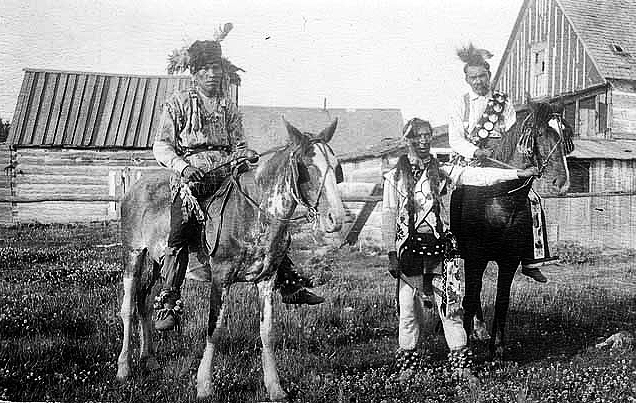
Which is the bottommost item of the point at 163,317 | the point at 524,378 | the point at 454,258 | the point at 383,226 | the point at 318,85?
the point at 524,378

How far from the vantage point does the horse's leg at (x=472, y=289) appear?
3.19 meters

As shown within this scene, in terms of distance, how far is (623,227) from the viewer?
11.5 feet

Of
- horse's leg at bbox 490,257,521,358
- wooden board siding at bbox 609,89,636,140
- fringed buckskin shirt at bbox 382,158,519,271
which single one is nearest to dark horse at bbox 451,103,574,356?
horse's leg at bbox 490,257,521,358

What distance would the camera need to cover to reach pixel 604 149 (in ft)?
11.1

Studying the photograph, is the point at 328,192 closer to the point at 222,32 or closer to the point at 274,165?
the point at 274,165

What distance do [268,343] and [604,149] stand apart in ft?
8.72

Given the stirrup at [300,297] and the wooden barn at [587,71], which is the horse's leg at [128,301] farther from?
the wooden barn at [587,71]

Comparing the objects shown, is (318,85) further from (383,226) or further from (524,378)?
(524,378)

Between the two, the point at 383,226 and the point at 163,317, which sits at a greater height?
the point at 383,226

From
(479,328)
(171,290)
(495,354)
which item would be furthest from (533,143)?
(171,290)

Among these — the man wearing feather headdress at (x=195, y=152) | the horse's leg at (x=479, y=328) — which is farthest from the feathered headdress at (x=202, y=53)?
the horse's leg at (x=479, y=328)

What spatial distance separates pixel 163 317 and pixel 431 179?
1739 millimetres

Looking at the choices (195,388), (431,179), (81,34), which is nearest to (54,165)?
(81,34)

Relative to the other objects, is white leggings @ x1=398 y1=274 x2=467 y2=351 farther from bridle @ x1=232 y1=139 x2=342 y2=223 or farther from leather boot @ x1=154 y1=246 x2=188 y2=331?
leather boot @ x1=154 y1=246 x2=188 y2=331
